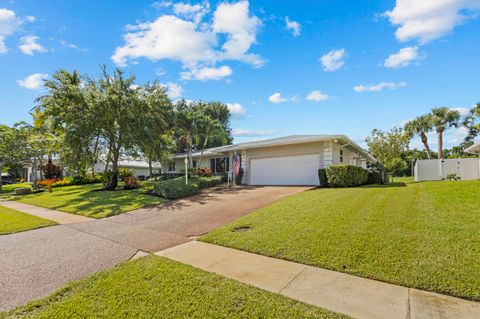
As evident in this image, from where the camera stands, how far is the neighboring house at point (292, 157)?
1501 cm

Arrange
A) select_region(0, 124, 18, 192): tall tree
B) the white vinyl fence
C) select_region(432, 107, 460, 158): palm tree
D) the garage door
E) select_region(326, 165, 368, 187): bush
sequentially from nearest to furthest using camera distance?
select_region(326, 165, 368, 187): bush
the garage door
the white vinyl fence
select_region(0, 124, 18, 192): tall tree
select_region(432, 107, 460, 158): palm tree

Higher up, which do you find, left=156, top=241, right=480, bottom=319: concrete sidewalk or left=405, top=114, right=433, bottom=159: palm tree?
left=405, top=114, right=433, bottom=159: palm tree

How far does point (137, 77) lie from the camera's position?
1630 centimetres

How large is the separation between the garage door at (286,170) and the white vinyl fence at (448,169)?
11632mm

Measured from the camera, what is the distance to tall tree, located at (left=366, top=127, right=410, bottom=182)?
1977 cm

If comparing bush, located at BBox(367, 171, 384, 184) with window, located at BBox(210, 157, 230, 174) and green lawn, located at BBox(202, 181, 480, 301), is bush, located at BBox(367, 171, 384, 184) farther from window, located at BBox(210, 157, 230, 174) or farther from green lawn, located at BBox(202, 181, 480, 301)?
window, located at BBox(210, 157, 230, 174)

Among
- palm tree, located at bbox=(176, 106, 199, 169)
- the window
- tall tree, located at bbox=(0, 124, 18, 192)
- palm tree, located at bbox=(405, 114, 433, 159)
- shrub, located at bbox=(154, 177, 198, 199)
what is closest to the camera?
shrub, located at bbox=(154, 177, 198, 199)

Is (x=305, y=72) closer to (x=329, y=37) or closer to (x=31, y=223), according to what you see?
(x=329, y=37)

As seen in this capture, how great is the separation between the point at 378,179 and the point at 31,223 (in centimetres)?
1908

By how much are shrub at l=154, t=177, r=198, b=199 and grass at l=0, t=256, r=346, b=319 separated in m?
8.82

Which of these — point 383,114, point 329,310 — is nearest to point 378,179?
point 383,114

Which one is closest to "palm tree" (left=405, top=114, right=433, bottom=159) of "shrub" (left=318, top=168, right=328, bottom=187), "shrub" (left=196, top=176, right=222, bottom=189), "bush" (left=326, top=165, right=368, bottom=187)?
"bush" (left=326, top=165, right=368, bottom=187)

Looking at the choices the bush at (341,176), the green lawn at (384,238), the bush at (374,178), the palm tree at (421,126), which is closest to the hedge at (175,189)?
the green lawn at (384,238)

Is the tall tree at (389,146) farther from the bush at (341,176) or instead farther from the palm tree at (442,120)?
the palm tree at (442,120)
